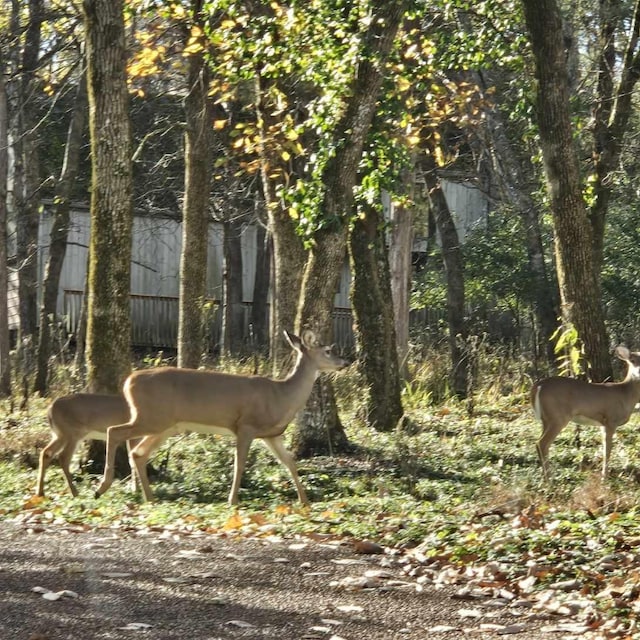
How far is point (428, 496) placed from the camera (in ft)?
41.7

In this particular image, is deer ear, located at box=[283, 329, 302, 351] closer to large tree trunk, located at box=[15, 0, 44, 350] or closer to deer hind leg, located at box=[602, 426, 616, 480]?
deer hind leg, located at box=[602, 426, 616, 480]

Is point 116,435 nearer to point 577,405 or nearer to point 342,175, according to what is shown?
point 342,175

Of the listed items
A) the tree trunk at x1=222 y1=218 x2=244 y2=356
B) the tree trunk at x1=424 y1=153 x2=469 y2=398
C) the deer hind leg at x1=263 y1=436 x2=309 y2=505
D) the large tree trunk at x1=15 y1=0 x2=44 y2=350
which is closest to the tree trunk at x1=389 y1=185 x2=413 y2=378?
the tree trunk at x1=424 y1=153 x2=469 y2=398

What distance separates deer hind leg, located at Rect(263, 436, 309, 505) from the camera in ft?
40.9

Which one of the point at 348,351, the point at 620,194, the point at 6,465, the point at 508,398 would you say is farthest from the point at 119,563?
the point at 348,351

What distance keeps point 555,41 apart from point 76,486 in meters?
7.42

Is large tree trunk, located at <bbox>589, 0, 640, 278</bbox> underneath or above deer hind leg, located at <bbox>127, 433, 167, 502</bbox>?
above

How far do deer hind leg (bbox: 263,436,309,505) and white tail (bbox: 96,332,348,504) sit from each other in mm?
12

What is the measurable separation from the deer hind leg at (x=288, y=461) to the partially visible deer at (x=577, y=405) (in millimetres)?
3041

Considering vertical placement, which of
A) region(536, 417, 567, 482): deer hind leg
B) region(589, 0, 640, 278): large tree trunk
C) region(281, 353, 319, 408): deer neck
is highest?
region(589, 0, 640, 278): large tree trunk

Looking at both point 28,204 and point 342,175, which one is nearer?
point 342,175

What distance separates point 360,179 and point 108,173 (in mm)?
4917

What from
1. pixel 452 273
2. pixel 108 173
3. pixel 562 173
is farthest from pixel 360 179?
pixel 452 273

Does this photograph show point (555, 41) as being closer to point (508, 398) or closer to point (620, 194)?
point (508, 398)
